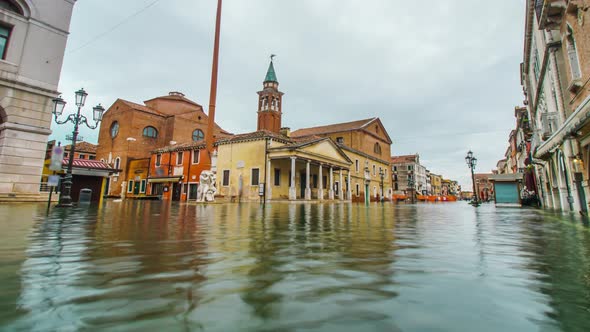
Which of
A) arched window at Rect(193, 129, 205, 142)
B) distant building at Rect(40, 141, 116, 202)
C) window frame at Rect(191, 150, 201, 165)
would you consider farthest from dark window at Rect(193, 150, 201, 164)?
distant building at Rect(40, 141, 116, 202)

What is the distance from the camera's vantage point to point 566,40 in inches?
377

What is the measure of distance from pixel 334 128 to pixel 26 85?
40392 mm

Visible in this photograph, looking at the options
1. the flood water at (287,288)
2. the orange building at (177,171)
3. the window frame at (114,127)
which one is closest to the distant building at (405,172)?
the orange building at (177,171)

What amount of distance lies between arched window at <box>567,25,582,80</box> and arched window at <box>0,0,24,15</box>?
2200 cm

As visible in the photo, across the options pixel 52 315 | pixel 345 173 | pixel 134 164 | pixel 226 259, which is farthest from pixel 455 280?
pixel 134 164

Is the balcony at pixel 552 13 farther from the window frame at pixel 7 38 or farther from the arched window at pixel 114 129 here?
the arched window at pixel 114 129

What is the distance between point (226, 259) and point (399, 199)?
181ft

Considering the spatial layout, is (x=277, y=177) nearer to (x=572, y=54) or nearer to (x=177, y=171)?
(x=177, y=171)

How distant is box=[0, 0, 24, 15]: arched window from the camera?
12.9 m

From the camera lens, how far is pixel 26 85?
12.8 m

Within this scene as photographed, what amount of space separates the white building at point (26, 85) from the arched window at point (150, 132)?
87.2 ft

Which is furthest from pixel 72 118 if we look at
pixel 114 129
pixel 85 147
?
pixel 85 147

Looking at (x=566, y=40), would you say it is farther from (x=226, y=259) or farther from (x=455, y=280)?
(x=226, y=259)

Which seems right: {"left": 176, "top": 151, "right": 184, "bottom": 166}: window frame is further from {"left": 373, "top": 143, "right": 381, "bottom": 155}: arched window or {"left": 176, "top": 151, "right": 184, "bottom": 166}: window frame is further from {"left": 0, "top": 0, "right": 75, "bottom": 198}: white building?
{"left": 373, "top": 143, "right": 381, "bottom": 155}: arched window
